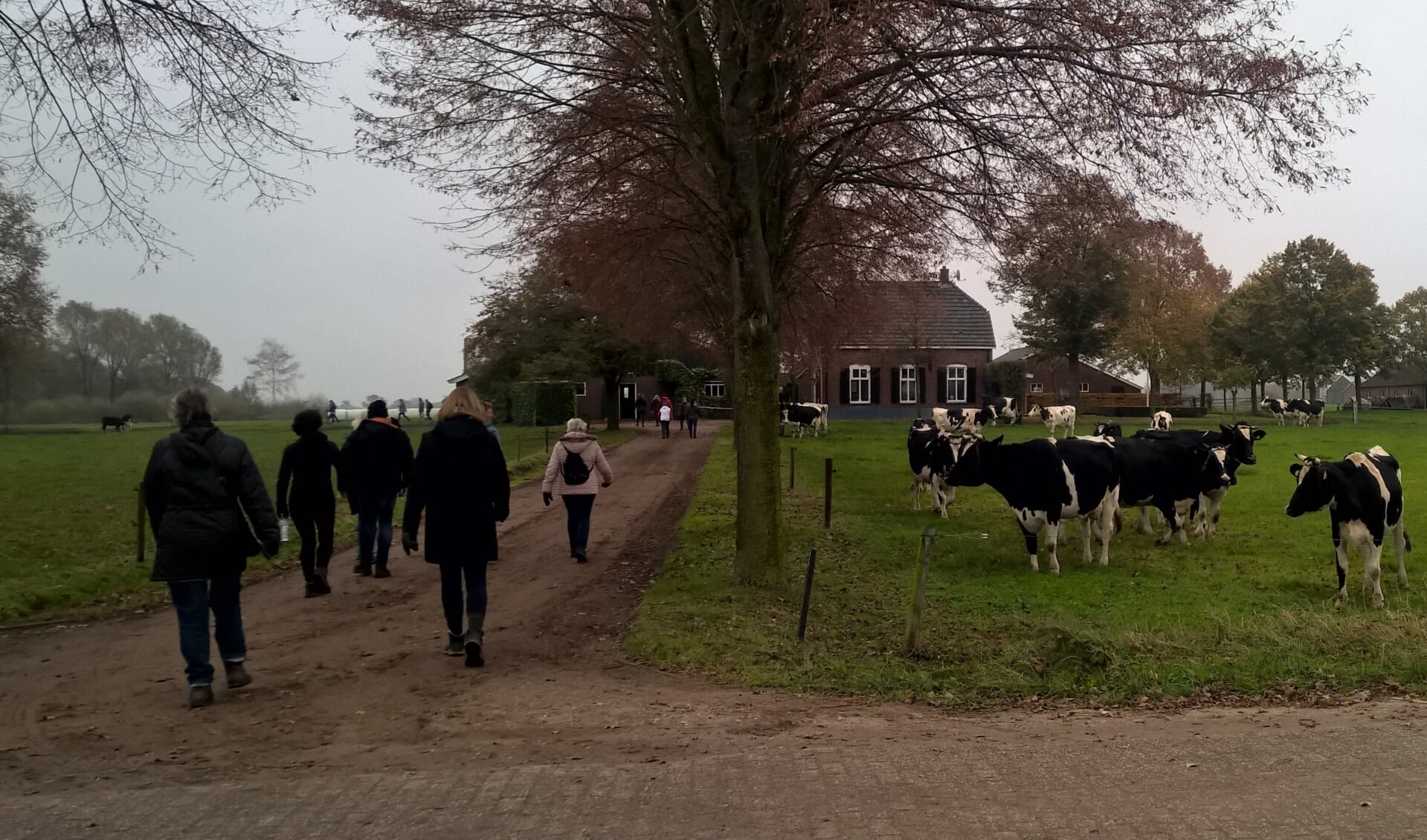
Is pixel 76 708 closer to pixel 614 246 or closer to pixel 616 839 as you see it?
pixel 616 839

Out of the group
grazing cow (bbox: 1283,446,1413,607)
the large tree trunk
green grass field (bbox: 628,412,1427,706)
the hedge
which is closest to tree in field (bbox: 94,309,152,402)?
green grass field (bbox: 628,412,1427,706)

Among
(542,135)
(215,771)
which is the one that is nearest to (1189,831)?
(215,771)

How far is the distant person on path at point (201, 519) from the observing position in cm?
662

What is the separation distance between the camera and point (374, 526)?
11.9 meters

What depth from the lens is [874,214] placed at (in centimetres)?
1481

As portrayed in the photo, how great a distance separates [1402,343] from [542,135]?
10544cm

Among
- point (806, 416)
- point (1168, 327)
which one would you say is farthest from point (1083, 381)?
point (806, 416)

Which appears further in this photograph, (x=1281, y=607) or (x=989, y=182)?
(x=989, y=182)

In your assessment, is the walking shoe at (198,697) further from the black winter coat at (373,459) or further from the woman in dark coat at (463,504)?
the black winter coat at (373,459)

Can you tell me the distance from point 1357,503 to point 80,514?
19298 mm

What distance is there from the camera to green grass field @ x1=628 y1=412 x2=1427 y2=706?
→ 739cm

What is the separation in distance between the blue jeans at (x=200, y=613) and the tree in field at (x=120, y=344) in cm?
1157

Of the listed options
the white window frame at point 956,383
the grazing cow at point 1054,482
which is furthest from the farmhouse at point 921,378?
the grazing cow at point 1054,482

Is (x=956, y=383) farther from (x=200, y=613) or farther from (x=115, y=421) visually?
(x=200, y=613)
